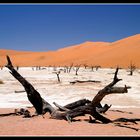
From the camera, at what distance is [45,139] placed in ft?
27.0

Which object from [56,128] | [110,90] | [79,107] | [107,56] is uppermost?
[107,56]

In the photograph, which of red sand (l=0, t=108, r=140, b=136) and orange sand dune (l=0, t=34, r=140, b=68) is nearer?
red sand (l=0, t=108, r=140, b=136)

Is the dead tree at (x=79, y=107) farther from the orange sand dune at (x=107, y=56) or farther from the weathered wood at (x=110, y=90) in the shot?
the orange sand dune at (x=107, y=56)

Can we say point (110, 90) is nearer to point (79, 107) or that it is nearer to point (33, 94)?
point (79, 107)

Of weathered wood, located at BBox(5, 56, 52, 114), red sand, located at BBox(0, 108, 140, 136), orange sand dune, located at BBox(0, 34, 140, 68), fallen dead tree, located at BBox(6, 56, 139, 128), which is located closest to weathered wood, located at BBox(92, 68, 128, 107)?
fallen dead tree, located at BBox(6, 56, 139, 128)

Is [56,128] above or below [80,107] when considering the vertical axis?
below

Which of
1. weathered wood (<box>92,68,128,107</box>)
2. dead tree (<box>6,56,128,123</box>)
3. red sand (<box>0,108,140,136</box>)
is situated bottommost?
red sand (<box>0,108,140,136</box>)

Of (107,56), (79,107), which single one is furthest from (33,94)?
(107,56)

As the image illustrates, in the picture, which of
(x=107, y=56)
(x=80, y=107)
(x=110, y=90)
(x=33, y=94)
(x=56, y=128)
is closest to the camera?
(x=56, y=128)

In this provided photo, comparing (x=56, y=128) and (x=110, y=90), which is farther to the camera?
(x=110, y=90)

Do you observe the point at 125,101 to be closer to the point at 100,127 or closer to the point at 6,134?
the point at 100,127

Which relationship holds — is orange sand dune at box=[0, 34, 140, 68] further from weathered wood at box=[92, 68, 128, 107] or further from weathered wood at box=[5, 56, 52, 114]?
weathered wood at box=[92, 68, 128, 107]

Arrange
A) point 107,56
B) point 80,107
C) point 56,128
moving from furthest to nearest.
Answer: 1. point 107,56
2. point 80,107
3. point 56,128
